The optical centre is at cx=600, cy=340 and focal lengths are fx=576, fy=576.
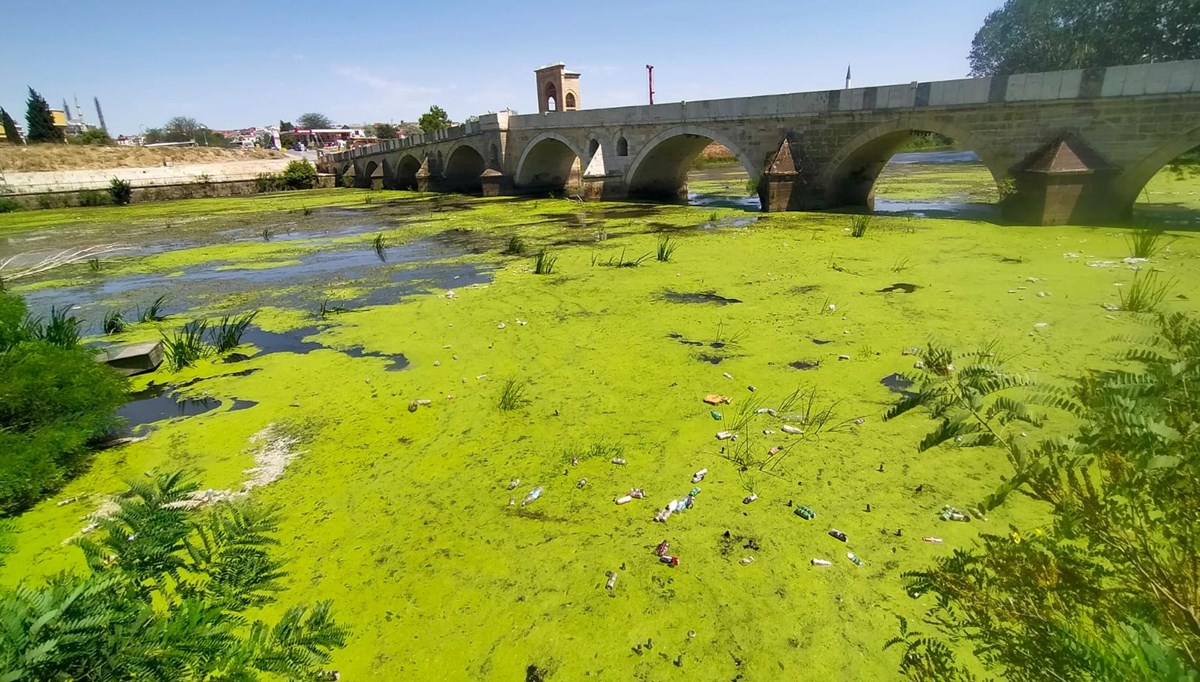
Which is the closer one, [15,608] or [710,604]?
[15,608]

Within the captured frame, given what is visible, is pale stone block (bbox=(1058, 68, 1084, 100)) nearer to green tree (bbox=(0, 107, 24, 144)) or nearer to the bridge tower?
the bridge tower

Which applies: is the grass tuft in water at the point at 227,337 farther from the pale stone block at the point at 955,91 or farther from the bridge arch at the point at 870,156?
the pale stone block at the point at 955,91

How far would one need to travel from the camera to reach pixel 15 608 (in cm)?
128

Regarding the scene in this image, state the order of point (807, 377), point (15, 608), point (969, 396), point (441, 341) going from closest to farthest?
point (15, 608) < point (969, 396) < point (807, 377) < point (441, 341)

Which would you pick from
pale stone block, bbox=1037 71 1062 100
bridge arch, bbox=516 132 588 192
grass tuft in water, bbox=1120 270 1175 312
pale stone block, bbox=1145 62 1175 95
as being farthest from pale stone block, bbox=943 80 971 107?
bridge arch, bbox=516 132 588 192

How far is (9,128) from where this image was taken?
138 feet

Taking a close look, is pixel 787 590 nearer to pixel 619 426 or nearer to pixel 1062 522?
pixel 1062 522

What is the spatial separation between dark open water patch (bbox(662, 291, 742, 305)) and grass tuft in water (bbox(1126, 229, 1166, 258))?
5.59 m

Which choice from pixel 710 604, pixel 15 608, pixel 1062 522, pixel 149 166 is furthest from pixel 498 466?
pixel 149 166

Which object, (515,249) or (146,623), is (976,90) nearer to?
(515,249)

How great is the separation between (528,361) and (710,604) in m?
Answer: 3.30

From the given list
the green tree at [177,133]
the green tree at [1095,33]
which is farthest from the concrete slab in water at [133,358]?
the green tree at [177,133]

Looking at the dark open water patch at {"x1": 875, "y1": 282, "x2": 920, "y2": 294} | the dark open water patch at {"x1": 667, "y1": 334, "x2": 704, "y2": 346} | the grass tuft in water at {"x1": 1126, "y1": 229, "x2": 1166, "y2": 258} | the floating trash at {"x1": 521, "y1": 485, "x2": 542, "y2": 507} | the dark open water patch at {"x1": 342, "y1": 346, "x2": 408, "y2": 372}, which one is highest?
the grass tuft in water at {"x1": 1126, "y1": 229, "x2": 1166, "y2": 258}

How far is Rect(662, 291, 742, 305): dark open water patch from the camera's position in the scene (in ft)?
23.1
